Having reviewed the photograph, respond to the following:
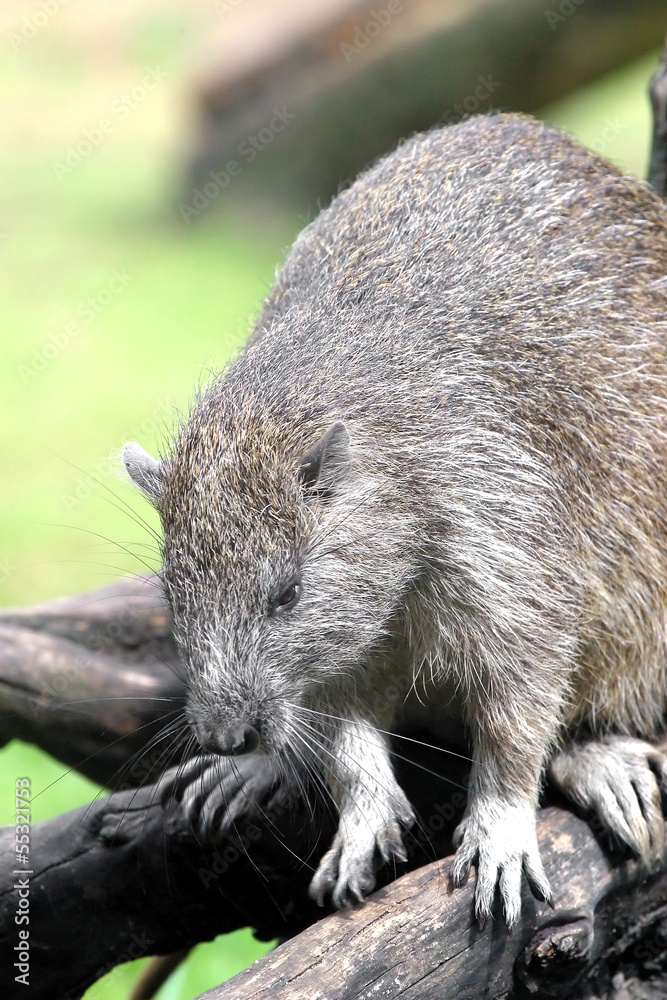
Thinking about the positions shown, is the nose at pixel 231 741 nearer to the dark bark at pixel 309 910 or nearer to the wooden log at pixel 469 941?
the dark bark at pixel 309 910

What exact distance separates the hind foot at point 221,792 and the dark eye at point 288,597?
3.72 feet

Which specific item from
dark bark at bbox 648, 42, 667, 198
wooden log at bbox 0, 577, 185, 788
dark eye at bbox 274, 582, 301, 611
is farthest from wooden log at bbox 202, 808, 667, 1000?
dark bark at bbox 648, 42, 667, 198

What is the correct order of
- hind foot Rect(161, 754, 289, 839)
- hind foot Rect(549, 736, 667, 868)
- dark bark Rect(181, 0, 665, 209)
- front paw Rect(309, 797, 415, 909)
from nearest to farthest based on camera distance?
front paw Rect(309, 797, 415, 909) → hind foot Rect(549, 736, 667, 868) → hind foot Rect(161, 754, 289, 839) → dark bark Rect(181, 0, 665, 209)

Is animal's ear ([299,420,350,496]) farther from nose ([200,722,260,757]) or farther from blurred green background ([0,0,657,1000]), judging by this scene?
blurred green background ([0,0,657,1000])

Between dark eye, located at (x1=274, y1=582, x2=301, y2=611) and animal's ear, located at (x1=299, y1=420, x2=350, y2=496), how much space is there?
0.39 meters

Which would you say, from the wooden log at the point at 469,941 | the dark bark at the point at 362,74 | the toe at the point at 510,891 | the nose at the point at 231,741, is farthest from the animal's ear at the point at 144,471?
the dark bark at the point at 362,74

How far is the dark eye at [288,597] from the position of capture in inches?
151

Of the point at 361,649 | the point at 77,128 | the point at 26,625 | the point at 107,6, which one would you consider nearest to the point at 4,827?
the point at 26,625

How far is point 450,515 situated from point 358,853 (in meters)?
1.49

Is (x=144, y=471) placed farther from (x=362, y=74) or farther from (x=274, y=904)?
(x=362, y=74)

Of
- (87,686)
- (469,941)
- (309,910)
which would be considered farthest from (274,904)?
(87,686)

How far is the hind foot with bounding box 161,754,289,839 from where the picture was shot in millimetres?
4691

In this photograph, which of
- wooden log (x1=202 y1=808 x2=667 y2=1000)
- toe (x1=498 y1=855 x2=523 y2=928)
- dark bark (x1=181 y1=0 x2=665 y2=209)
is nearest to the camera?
wooden log (x1=202 y1=808 x2=667 y2=1000)

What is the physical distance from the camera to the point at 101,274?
13742mm
